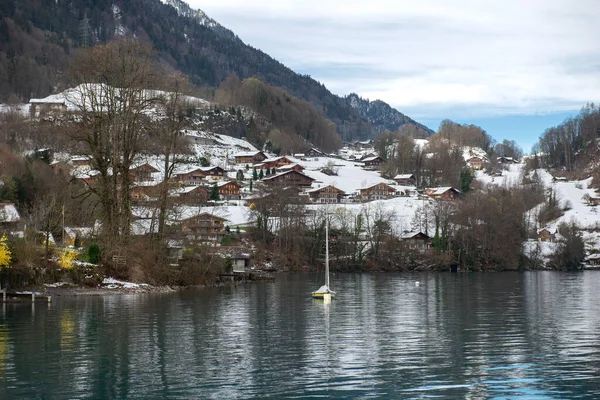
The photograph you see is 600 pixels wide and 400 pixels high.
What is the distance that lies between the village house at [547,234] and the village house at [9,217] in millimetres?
73976

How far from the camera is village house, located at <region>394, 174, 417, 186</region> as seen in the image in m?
172

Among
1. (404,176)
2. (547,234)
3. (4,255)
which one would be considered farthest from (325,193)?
(4,255)

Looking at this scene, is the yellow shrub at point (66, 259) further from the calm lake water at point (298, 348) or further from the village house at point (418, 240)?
the village house at point (418, 240)

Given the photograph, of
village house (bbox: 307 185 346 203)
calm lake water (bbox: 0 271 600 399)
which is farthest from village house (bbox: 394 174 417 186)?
calm lake water (bbox: 0 271 600 399)

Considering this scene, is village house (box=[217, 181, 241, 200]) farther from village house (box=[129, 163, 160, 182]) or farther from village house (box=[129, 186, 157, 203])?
village house (box=[129, 186, 157, 203])

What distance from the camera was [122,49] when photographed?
54.9 metres

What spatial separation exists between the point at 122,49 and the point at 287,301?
21.8 m

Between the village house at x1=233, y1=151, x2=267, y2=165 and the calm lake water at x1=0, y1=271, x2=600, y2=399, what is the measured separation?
133 m

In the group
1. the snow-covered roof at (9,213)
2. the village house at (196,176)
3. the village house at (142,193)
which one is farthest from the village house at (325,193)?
the village house at (142,193)

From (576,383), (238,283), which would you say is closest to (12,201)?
(238,283)

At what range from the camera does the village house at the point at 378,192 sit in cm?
14700

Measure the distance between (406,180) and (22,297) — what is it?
13530 cm

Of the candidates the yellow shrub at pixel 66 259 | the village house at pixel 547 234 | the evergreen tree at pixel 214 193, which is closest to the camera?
the yellow shrub at pixel 66 259

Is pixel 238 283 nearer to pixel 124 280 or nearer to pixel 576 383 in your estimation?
pixel 124 280
